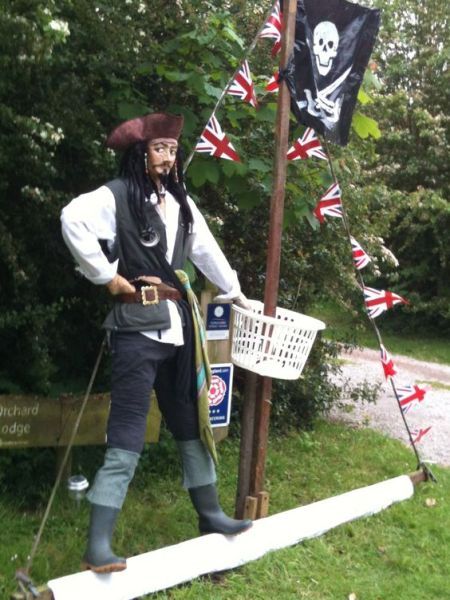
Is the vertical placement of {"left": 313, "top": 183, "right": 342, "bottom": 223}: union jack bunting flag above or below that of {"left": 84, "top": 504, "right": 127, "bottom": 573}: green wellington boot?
above

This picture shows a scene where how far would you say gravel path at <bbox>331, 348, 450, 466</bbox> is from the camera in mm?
7219

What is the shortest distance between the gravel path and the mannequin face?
299 cm

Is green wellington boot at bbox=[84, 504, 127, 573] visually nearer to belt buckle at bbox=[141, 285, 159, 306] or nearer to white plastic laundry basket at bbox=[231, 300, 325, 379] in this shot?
belt buckle at bbox=[141, 285, 159, 306]

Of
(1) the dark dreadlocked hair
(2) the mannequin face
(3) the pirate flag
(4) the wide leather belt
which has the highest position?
(3) the pirate flag

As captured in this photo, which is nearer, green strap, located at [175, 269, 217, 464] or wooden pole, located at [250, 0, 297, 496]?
green strap, located at [175, 269, 217, 464]

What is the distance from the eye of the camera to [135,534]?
4.31 m

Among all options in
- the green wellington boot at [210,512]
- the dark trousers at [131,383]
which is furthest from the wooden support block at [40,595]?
the green wellington boot at [210,512]

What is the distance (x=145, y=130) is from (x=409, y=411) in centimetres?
596

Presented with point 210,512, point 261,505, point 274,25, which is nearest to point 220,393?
point 261,505

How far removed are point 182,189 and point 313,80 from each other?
1.00 metres

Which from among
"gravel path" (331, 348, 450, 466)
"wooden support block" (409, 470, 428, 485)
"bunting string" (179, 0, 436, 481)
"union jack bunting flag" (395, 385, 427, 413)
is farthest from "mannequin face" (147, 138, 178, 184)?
"gravel path" (331, 348, 450, 466)

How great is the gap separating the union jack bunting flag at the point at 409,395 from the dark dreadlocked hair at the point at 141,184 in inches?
87.7

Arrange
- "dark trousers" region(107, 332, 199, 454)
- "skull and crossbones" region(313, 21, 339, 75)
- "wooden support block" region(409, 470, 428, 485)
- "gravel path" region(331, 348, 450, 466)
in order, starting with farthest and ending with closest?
"gravel path" region(331, 348, 450, 466)
"wooden support block" region(409, 470, 428, 485)
"skull and crossbones" region(313, 21, 339, 75)
"dark trousers" region(107, 332, 199, 454)

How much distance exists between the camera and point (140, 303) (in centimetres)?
349
